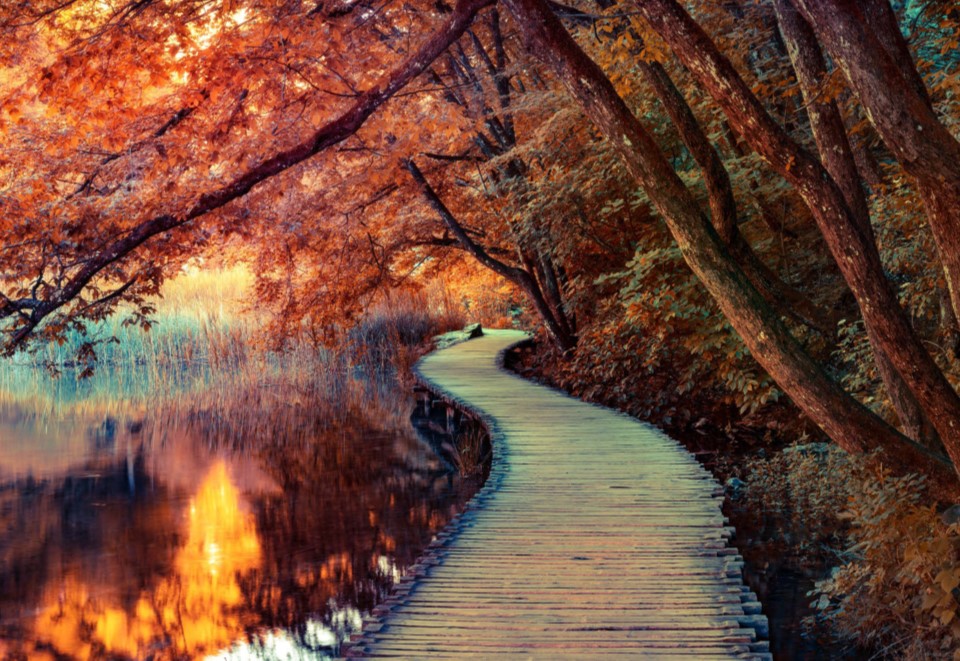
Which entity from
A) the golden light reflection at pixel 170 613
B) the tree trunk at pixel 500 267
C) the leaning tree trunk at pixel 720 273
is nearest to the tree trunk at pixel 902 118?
the leaning tree trunk at pixel 720 273

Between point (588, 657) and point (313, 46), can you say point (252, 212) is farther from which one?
point (588, 657)

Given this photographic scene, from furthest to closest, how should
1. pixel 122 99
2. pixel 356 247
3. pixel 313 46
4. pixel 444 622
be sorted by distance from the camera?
pixel 356 247 → pixel 313 46 → pixel 122 99 → pixel 444 622

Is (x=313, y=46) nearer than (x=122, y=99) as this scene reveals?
No

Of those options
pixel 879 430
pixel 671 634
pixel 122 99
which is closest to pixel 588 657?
pixel 671 634

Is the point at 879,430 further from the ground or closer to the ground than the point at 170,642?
further from the ground

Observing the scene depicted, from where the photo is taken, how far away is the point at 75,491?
931 cm

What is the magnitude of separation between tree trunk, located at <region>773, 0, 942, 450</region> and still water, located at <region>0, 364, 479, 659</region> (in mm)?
3363

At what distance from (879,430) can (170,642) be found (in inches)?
161

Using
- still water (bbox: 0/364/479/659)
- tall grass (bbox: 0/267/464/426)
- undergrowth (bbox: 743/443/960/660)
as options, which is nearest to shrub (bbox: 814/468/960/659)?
undergrowth (bbox: 743/443/960/660)

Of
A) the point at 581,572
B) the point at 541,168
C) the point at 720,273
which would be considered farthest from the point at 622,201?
the point at 581,572

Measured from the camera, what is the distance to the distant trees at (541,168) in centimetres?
412

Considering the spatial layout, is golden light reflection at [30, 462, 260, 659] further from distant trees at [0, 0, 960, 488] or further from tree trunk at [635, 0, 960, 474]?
tree trunk at [635, 0, 960, 474]

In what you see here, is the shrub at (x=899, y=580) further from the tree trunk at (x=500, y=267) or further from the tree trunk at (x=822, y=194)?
the tree trunk at (x=500, y=267)

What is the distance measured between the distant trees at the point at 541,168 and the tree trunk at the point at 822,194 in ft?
0.03
